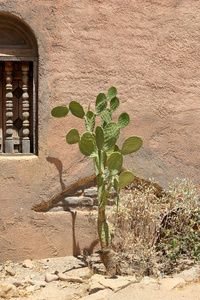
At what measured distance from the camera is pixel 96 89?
186 inches

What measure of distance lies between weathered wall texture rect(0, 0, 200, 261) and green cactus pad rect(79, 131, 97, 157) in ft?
2.34

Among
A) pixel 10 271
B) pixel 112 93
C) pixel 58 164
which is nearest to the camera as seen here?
pixel 112 93

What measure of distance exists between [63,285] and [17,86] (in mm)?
2350

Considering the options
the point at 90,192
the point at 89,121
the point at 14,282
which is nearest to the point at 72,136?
A: the point at 89,121

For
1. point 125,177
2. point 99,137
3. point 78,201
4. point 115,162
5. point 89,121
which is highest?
point 89,121

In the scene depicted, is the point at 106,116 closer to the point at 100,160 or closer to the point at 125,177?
the point at 100,160

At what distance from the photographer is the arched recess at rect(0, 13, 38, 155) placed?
4.70 metres

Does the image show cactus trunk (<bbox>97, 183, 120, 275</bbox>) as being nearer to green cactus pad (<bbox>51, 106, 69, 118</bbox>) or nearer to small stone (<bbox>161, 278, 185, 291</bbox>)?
small stone (<bbox>161, 278, 185, 291</bbox>)

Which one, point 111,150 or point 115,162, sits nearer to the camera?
point 115,162

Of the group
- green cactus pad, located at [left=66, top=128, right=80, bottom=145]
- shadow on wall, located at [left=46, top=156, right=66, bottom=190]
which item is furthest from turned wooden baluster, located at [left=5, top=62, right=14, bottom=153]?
green cactus pad, located at [left=66, top=128, right=80, bottom=145]

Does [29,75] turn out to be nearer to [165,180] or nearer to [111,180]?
[111,180]

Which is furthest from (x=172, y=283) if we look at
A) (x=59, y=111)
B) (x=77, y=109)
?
(x=59, y=111)

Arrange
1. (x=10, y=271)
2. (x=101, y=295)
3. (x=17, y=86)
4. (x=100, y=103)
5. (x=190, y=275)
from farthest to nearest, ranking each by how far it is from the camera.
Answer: (x=17, y=86)
(x=10, y=271)
(x=100, y=103)
(x=190, y=275)
(x=101, y=295)

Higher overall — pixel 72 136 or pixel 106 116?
pixel 106 116
